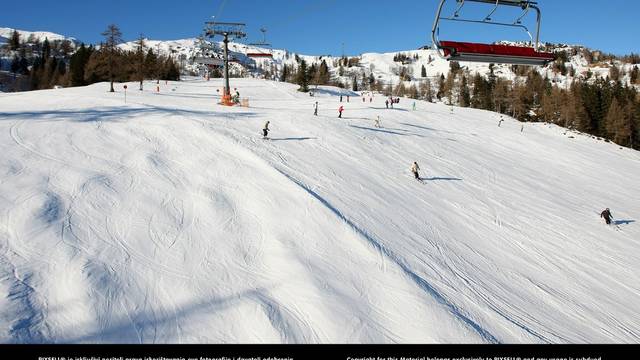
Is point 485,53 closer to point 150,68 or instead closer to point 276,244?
point 276,244

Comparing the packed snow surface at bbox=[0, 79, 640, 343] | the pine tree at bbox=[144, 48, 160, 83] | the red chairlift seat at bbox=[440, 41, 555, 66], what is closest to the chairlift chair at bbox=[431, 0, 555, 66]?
the red chairlift seat at bbox=[440, 41, 555, 66]

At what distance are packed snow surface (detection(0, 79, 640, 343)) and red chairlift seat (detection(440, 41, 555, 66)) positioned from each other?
18.2ft

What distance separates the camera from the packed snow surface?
7.14 meters

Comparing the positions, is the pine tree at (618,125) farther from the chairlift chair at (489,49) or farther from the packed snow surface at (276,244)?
the chairlift chair at (489,49)

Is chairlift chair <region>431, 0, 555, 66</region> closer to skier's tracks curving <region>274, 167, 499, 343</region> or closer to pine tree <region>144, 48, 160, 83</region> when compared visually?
skier's tracks curving <region>274, 167, 499, 343</region>

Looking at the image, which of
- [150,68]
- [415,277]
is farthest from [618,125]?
[150,68]

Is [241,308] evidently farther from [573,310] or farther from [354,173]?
[354,173]

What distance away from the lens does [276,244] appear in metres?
9.87

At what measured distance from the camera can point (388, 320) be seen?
7633 mm

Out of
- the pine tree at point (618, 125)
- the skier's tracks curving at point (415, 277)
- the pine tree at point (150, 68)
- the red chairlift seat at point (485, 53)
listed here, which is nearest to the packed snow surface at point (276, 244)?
the skier's tracks curving at point (415, 277)

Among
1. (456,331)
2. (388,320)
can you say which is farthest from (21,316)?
(456,331)

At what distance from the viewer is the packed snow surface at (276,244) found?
23.4 ft

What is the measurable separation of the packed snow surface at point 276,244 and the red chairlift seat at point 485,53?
554cm

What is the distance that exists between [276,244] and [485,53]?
8034 millimetres
